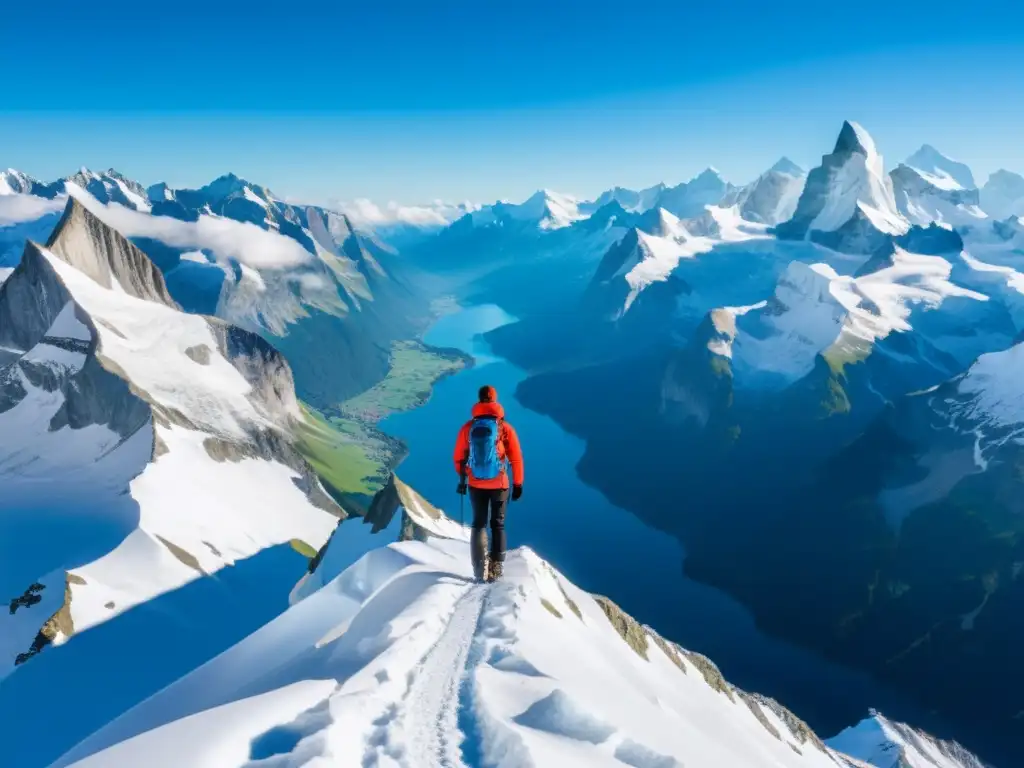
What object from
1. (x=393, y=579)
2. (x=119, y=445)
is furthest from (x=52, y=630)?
(x=393, y=579)

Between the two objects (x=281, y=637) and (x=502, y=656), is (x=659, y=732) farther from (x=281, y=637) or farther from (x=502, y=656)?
(x=281, y=637)

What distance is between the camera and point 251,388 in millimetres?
144250

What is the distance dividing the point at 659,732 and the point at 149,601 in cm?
6342

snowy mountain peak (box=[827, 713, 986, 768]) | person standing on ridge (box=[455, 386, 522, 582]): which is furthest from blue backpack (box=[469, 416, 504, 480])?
snowy mountain peak (box=[827, 713, 986, 768])

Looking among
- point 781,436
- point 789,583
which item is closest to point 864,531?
point 789,583

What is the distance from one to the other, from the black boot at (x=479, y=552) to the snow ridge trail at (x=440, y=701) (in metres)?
3.58

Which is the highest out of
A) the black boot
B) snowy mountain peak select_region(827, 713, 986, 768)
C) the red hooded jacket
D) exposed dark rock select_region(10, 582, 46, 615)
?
the red hooded jacket

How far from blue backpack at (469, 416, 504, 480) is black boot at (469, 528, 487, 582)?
199 centimetres

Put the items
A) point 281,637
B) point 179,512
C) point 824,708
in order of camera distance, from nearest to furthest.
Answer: point 281,637
point 179,512
point 824,708

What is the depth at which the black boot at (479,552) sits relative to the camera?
1984 cm

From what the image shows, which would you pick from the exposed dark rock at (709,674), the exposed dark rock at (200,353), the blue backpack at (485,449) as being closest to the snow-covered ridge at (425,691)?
the blue backpack at (485,449)

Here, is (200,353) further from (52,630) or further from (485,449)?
(485,449)

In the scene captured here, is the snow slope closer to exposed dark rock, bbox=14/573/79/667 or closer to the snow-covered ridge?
exposed dark rock, bbox=14/573/79/667

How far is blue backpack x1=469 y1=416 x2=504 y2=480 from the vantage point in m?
18.9
